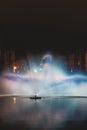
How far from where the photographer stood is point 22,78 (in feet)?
141

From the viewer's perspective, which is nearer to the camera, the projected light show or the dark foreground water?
the dark foreground water

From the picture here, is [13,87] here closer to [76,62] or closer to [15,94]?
[15,94]

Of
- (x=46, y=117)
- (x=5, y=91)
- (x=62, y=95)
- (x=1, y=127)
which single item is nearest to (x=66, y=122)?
(x=46, y=117)

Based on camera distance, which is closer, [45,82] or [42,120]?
[42,120]

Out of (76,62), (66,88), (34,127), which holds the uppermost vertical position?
(76,62)

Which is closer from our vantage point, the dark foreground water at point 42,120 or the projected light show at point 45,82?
the dark foreground water at point 42,120

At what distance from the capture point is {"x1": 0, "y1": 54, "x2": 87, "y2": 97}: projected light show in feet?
131

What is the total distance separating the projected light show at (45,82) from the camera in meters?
39.9

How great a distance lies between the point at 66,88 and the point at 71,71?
4.87 metres

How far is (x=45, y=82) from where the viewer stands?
4194 centimetres

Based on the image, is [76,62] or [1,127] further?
[76,62]

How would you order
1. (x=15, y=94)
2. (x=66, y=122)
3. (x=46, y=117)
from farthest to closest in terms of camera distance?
1. (x=15, y=94)
2. (x=46, y=117)
3. (x=66, y=122)

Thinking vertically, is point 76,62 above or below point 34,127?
above

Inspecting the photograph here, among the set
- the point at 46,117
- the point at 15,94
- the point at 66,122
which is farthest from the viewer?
the point at 15,94
